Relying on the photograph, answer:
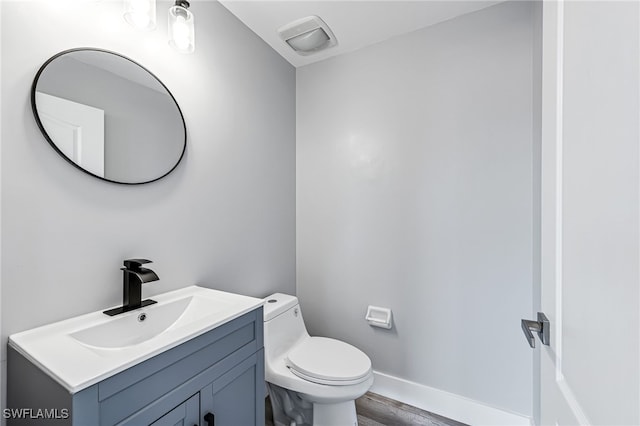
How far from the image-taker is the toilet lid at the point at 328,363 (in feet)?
4.41

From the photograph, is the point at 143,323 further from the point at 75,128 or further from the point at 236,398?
the point at 75,128

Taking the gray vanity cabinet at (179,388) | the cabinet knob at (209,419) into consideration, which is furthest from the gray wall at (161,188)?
the cabinet knob at (209,419)

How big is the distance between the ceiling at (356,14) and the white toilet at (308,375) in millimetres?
1754

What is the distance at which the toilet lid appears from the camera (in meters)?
1.34

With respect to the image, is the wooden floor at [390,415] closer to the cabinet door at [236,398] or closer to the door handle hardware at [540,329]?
the cabinet door at [236,398]

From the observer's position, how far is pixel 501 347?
5.12 ft

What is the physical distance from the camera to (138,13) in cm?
105
